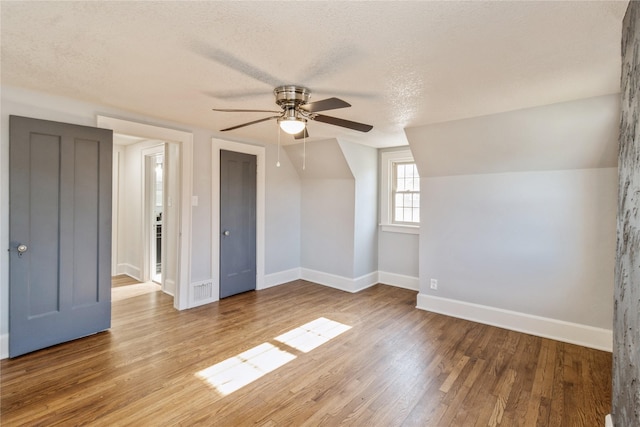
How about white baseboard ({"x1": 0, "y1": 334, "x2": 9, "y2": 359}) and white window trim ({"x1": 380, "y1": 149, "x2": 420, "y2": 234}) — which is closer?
white baseboard ({"x1": 0, "y1": 334, "x2": 9, "y2": 359})

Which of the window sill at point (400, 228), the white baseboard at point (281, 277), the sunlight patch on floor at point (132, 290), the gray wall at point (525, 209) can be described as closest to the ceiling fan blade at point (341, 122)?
the gray wall at point (525, 209)

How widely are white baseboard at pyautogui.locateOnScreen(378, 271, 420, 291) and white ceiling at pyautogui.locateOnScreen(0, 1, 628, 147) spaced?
2.96m

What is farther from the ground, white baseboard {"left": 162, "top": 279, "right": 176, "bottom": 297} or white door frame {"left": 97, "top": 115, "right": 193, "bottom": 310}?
white door frame {"left": 97, "top": 115, "right": 193, "bottom": 310}

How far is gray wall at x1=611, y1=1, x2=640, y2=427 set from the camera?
1.35 m

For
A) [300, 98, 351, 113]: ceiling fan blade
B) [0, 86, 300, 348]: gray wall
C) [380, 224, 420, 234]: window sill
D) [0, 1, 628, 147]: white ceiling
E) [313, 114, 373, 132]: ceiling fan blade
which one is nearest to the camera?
[0, 1, 628, 147]: white ceiling

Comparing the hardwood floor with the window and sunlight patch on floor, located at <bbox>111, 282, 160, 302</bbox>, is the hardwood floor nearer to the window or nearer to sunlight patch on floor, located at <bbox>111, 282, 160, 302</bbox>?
sunlight patch on floor, located at <bbox>111, 282, 160, 302</bbox>

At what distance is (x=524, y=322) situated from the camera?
11.5 feet

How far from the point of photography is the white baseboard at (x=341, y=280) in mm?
5012

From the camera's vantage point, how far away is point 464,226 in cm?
393

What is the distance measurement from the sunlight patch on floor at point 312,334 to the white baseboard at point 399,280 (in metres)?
1.91

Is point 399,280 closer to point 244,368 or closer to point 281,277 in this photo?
point 281,277

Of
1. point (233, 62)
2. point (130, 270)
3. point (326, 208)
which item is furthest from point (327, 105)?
point (130, 270)

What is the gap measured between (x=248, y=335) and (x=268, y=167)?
266cm

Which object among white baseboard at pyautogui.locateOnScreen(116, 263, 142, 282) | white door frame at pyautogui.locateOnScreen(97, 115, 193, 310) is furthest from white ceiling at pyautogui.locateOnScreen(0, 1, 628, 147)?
white baseboard at pyautogui.locateOnScreen(116, 263, 142, 282)
